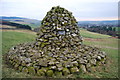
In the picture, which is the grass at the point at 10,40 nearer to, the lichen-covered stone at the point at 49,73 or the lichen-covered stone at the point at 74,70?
the lichen-covered stone at the point at 49,73

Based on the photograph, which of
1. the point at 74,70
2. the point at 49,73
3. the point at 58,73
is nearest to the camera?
the point at 49,73

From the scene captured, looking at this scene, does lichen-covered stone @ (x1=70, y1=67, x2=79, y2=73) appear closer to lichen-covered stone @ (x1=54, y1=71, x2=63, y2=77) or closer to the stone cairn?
the stone cairn

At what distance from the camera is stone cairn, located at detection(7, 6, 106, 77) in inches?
379

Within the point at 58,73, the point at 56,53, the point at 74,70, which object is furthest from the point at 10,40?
the point at 74,70

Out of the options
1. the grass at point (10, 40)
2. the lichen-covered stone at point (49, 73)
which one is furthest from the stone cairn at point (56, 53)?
the grass at point (10, 40)

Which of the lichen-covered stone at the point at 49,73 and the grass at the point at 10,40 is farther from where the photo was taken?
A: the grass at the point at 10,40

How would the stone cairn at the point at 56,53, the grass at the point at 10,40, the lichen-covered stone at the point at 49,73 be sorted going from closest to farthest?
the lichen-covered stone at the point at 49,73 < the stone cairn at the point at 56,53 < the grass at the point at 10,40

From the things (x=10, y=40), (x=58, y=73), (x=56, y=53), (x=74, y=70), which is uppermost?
(x=10, y=40)

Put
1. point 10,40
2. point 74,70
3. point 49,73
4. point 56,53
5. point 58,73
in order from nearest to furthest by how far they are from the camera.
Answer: point 49,73, point 58,73, point 74,70, point 56,53, point 10,40

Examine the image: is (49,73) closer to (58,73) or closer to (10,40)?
(58,73)

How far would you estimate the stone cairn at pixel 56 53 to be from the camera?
379 inches

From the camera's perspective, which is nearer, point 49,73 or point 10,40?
point 49,73

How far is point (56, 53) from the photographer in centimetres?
1115

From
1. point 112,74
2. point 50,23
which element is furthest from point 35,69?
point 112,74
